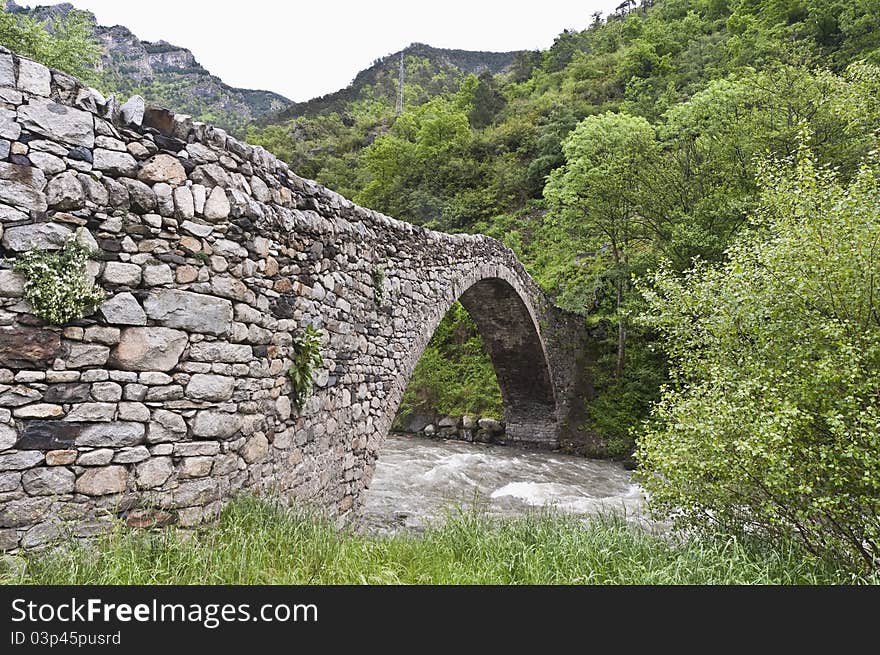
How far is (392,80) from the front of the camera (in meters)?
54.5

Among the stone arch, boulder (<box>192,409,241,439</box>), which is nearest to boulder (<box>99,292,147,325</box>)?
boulder (<box>192,409,241,439</box>)

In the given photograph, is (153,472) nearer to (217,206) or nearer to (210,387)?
(210,387)

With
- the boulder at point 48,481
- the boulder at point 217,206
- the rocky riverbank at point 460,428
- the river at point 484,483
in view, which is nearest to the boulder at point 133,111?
the boulder at point 217,206

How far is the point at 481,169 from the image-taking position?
79.3 ft

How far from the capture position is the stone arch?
1254 centimetres

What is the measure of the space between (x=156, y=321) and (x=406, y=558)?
2.23 m

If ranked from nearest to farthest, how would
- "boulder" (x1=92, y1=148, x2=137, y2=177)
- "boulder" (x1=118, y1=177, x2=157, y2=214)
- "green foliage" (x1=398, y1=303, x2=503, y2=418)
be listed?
1. "boulder" (x1=92, y1=148, x2=137, y2=177)
2. "boulder" (x1=118, y1=177, x2=157, y2=214)
3. "green foliage" (x1=398, y1=303, x2=503, y2=418)

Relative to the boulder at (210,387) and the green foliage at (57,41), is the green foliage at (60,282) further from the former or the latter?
the green foliage at (57,41)

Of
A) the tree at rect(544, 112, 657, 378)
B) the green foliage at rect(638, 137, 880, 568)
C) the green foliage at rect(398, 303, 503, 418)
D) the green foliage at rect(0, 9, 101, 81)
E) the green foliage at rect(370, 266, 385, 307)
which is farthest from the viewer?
the green foliage at rect(398, 303, 503, 418)

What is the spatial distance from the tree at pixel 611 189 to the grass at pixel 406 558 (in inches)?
364

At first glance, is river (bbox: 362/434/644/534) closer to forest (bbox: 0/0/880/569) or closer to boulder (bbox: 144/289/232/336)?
forest (bbox: 0/0/880/569)

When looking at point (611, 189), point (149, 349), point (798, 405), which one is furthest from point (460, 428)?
point (149, 349)

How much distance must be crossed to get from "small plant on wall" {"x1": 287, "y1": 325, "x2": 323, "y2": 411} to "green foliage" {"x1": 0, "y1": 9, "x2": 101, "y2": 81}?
1261 cm

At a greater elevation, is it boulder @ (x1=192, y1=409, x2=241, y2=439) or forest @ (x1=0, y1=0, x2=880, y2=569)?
forest @ (x1=0, y1=0, x2=880, y2=569)
